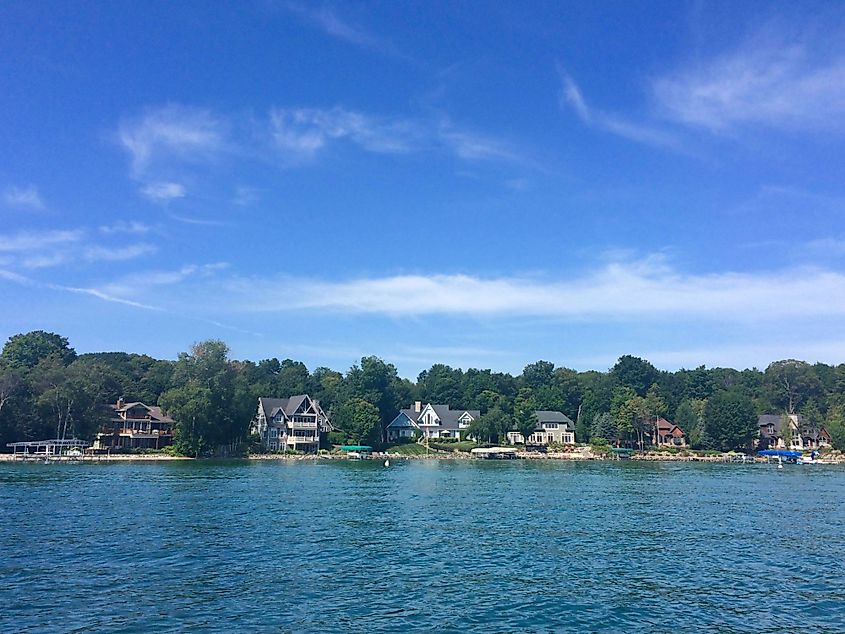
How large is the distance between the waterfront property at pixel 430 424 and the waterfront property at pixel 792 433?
5881 centimetres

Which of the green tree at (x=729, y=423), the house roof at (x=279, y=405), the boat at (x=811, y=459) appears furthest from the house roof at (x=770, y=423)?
the house roof at (x=279, y=405)

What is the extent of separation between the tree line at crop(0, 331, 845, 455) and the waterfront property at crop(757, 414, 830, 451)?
175 cm

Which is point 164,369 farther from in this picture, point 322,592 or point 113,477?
point 322,592

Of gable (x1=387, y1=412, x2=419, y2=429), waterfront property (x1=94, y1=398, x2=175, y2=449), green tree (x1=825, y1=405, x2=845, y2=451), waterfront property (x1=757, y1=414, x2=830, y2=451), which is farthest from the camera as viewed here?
gable (x1=387, y1=412, x2=419, y2=429)

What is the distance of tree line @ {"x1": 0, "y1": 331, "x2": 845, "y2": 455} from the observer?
96.9 m

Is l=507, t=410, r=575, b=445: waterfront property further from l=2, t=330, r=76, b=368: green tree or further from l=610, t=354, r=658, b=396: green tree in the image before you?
l=2, t=330, r=76, b=368: green tree

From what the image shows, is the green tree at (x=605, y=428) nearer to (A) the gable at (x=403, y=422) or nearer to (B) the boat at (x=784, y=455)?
(B) the boat at (x=784, y=455)

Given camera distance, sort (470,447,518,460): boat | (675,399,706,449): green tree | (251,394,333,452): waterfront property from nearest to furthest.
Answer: (251,394,333,452): waterfront property, (470,447,518,460): boat, (675,399,706,449): green tree

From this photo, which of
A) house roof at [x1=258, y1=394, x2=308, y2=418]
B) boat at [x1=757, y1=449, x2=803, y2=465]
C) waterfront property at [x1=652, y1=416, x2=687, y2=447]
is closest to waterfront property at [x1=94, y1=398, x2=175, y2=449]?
house roof at [x1=258, y1=394, x2=308, y2=418]

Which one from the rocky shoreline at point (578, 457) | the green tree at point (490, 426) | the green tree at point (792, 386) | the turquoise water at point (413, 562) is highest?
the green tree at point (792, 386)

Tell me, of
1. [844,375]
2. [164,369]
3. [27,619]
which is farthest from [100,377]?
[844,375]

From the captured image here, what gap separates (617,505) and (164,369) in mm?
119707

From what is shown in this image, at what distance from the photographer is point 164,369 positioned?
472 ft

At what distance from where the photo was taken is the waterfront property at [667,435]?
14125 centimetres
